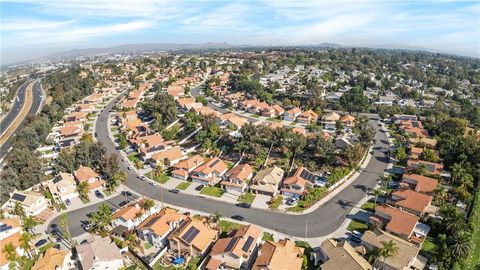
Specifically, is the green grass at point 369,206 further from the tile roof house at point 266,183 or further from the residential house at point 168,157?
the residential house at point 168,157

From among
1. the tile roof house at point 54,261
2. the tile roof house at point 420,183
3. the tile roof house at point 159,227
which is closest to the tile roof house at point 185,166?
the tile roof house at point 159,227

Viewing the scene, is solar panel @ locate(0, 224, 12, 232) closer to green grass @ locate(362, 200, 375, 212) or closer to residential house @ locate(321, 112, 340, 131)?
green grass @ locate(362, 200, 375, 212)

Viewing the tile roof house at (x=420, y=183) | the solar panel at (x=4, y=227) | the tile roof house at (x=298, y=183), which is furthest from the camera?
the tile roof house at (x=298, y=183)

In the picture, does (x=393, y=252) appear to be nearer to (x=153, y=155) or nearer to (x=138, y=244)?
(x=138, y=244)

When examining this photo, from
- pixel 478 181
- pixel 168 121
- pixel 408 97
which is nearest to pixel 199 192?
pixel 168 121

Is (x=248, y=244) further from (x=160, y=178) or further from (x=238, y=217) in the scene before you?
(x=160, y=178)

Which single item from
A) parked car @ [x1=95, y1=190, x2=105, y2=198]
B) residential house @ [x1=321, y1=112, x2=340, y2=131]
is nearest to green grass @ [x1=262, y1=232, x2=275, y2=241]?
parked car @ [x1=95, y1=190, x2=105, y2=198]
